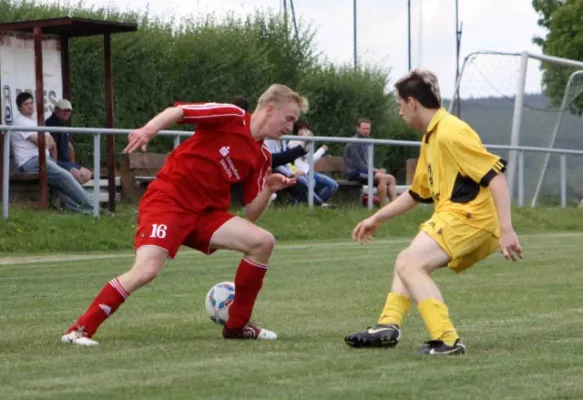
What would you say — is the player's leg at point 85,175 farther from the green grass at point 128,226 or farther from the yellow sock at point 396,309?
the yellow sock at point 396,309

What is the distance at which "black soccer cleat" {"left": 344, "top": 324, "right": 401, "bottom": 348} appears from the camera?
23.9ft

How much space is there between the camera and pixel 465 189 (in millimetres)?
7254

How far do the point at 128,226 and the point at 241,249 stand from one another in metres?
10.7

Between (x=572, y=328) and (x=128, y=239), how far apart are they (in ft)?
34.2

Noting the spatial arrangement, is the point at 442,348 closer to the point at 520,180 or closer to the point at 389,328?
the point at 389,328

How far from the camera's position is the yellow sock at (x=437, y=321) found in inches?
276

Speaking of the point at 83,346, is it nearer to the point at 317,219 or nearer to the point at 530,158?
the point at 317,219

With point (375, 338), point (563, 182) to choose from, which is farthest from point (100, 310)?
point (563, 182)

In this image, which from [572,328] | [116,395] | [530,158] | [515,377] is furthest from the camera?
[530,158]

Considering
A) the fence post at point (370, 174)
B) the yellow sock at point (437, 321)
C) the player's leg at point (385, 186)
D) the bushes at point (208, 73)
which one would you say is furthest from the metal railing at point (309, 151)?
the yellow sock at point (437, 321)

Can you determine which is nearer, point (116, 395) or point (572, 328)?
point (116, 395)

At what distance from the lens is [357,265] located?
14.5m

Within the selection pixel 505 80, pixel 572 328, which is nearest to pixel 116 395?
pixel 572 328

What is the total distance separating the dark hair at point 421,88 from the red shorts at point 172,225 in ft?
4.51
